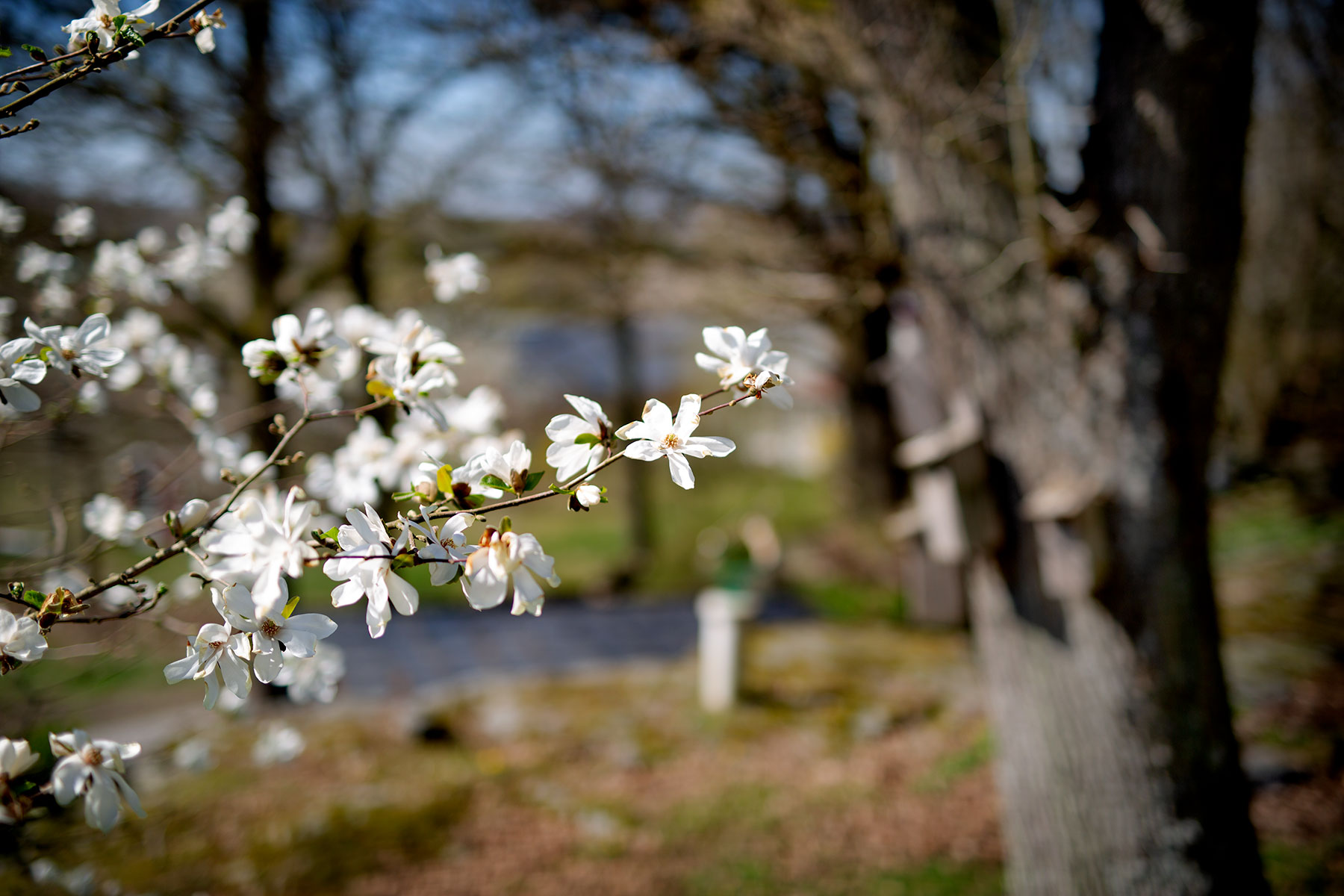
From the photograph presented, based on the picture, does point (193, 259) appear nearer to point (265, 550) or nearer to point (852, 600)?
point (265, 550)

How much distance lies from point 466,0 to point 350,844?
166 inches

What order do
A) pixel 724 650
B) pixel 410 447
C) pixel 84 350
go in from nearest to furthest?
pixel 84 350
pixel 410 447
pixel 724 650

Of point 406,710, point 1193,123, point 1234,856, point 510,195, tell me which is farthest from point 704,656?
point 510,195

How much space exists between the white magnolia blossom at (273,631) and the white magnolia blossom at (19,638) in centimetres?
23

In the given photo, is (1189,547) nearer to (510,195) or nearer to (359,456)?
(359,456)

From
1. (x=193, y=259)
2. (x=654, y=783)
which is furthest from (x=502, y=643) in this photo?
(x=193, y=259)

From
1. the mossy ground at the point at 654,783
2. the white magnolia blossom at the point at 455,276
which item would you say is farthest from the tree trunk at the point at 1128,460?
the white magnolia blossom at the point at 455,276

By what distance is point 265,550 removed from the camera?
0.85 metres

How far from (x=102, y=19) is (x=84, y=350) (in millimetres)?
462

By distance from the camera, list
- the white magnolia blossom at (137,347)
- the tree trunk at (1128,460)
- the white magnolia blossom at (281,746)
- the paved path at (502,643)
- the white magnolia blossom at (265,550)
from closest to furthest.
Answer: the white magnolia blossom at (265,550)
the white magnolia blossom at (137,347)
the tree trunk at (1128,460)
the white magnolia blossom at (281,746)
the paved path at (502,643)

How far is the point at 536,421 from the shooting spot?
37.0ft

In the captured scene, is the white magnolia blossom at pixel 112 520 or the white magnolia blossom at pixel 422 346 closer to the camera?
the white magnolia blossom at pixel 422 346

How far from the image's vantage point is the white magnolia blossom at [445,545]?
896 millimetres

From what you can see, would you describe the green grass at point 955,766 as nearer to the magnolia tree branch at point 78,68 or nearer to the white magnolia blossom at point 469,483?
the white magnolia blossom at point 469,483
